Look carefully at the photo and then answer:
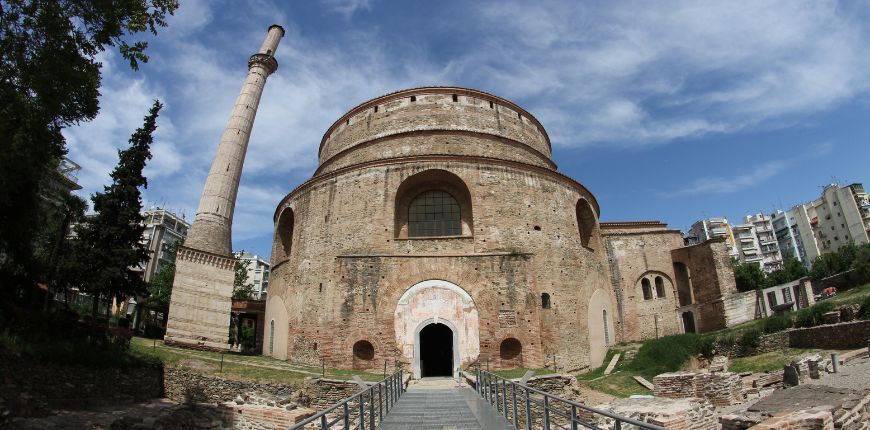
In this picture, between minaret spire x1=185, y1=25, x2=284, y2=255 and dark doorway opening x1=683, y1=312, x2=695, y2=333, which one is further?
dark doorway opening x1=683, y1=312, x2=695, y2=333

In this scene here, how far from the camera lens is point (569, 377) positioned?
12648 millimetres

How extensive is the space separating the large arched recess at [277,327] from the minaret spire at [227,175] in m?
3.99

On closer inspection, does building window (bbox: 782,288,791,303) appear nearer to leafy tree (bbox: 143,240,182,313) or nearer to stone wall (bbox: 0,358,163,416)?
stone wall (bbox: 0,358,163,416)

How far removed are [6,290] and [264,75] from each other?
1757 cm

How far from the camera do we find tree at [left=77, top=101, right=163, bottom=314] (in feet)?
62.2

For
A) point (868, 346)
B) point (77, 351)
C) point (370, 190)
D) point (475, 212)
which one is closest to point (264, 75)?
point (370, 190)

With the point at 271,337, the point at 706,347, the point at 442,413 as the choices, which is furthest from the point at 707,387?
the point at 271,337

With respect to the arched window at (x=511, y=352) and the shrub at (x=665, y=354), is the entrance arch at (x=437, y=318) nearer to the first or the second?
the arched window at (x=511, y=352)

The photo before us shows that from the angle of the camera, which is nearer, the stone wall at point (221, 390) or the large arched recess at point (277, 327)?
the stone wall at point (221, 390)

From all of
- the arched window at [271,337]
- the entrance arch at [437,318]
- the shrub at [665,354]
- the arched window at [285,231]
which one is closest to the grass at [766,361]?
the shrub at [665,354]

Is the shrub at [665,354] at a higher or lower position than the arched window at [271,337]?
lower

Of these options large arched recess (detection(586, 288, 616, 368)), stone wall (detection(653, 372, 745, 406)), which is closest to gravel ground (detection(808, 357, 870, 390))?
stone wall (detection(653, 372, 745, 406))

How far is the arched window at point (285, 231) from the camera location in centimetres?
2105

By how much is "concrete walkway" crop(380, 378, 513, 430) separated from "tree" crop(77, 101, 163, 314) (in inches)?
578
